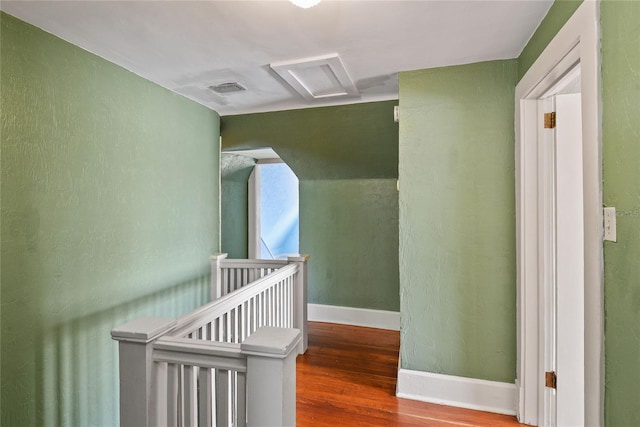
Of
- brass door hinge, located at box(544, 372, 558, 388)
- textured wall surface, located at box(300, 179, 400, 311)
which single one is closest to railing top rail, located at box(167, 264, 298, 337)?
textured wall surface, located at box(300, 179, 400, 311)

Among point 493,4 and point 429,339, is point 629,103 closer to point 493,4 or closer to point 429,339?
point 493,4

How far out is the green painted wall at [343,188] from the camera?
3000 mm

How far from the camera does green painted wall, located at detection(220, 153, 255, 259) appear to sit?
4613 mm

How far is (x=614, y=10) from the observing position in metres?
1.00

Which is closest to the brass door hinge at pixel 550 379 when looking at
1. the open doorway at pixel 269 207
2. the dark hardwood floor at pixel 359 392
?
the dark hardwood floor at pixel 359 392

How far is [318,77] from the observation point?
7.60 ft

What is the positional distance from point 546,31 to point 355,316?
2903 mm

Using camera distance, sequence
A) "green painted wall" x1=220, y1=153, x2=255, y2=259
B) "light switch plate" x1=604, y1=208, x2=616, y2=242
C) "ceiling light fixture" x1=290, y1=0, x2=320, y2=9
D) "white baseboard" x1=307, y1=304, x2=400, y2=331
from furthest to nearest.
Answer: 1. "green painted wall" x1=220, y1=153, x2=255, y2=259
2. "white baseboard" x1=307, y1=304, x2=400, y2=331
3. "ceiling light fixture" x1=290, y1=0, x2=320, y2=9
4. "light switch plate" x1=604, y1=208, x2=616, y2=242

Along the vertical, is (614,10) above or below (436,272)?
above

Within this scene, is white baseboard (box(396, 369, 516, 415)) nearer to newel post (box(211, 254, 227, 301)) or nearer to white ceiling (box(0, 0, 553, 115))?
newel post (box(211, 254, 227, 301))

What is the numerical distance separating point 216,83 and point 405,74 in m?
1.32

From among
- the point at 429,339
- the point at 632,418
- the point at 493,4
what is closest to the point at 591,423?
the point at 632,418

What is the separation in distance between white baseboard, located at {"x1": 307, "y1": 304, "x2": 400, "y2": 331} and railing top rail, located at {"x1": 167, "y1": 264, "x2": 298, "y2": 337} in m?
1.43

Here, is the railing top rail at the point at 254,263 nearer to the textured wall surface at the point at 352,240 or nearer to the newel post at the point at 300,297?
the newel post at the point at 300,297
